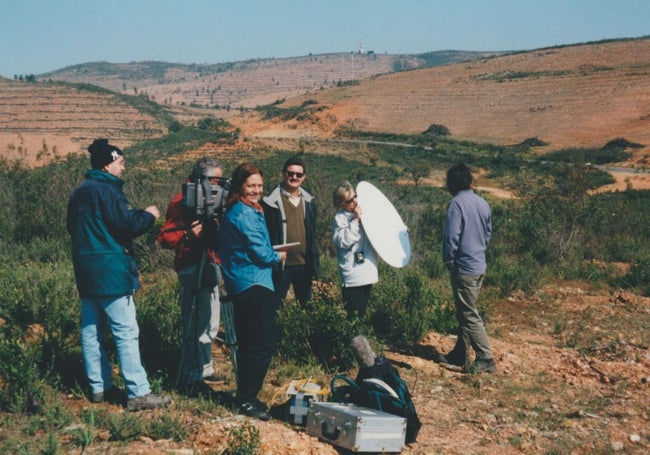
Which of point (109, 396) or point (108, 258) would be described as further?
point (109, 396)

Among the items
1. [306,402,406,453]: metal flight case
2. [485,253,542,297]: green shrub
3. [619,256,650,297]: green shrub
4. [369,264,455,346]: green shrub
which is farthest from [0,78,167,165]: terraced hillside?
[306,402,406,453]: metal flight case

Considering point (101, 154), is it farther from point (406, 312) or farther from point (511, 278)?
point (511, 278)

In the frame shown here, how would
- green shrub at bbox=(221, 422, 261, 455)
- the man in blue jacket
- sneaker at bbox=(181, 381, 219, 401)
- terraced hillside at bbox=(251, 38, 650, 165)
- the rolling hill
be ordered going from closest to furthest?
green shrub at bbox=(221, 422, 261, 455), the man in blue jacket, sneaker at bbox=(181, 381, 219, 401), terraced hillside at bbox=(251, 38, 650, 165), the rolling hill

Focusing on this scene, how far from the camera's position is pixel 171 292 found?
621 centimetres

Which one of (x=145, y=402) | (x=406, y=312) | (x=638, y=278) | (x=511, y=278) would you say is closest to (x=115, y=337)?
(x=145, y=402)

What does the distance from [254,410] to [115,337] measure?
998 millimetres

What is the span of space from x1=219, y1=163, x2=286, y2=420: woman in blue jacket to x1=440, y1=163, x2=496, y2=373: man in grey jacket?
1759 mm

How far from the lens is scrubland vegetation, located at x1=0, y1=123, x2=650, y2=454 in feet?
11.5

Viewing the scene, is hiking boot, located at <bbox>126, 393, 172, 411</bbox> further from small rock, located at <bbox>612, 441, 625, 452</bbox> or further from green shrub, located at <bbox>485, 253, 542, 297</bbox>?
green shrub, located at <bbox>485, 253, 542, 297</bbox>

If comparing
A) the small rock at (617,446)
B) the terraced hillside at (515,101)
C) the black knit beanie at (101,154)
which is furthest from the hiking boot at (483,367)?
the terraced hillside at (515,101)

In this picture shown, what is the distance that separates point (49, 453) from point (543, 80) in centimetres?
7416

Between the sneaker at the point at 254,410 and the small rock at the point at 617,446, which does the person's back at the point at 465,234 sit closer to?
the small rock at the point at 617,446

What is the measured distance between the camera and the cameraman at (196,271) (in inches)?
152

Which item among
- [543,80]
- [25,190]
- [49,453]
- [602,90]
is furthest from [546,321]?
[543,80]
